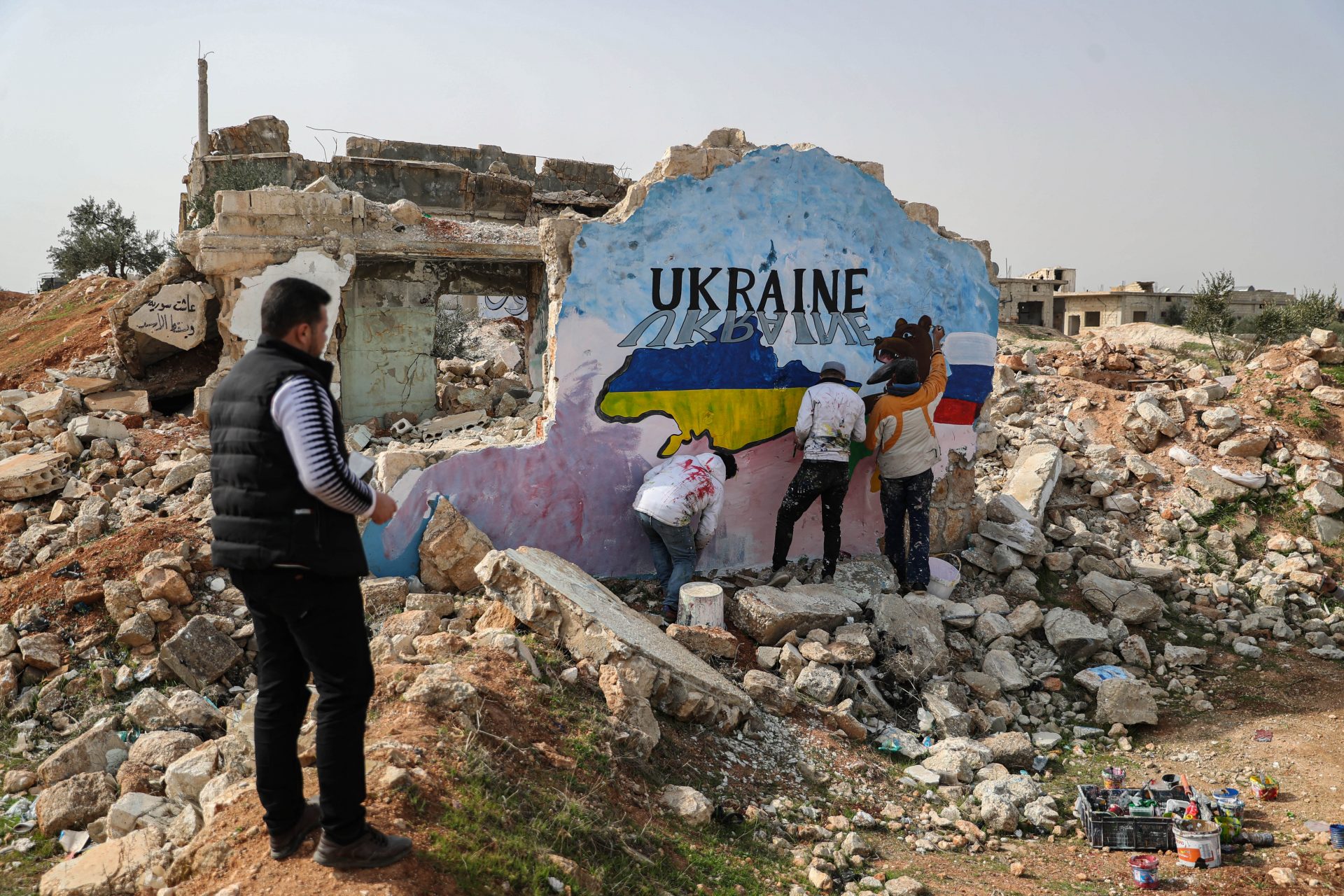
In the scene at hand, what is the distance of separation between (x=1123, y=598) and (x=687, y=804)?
16.2 feet

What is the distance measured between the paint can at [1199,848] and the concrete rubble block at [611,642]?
7.01 ft

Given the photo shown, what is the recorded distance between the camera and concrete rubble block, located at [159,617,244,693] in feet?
16.5

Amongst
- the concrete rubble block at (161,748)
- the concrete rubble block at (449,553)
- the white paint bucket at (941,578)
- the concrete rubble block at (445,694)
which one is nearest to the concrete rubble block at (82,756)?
the concrete rubble block at (161,748)

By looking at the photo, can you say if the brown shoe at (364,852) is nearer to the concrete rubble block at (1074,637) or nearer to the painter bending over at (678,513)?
the painter bending over at (678,513)

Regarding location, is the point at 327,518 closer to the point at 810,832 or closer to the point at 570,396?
the point at 810,832

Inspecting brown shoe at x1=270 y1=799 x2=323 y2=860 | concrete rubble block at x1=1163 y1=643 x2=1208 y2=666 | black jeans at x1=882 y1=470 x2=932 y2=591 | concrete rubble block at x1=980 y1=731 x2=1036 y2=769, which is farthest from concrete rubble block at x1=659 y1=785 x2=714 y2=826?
concrete rubble block at x1=1163 y1=643 x2=1208 y2=666

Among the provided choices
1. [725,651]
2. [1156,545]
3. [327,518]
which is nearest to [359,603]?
[327,518]

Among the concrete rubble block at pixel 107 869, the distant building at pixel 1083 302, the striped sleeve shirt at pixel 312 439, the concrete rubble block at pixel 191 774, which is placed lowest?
the concrete rubble block at pixel 107 869

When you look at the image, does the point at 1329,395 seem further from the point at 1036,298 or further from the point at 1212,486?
the point at 1036,298

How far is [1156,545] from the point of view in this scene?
8734 mm

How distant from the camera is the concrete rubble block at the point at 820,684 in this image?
5.44m

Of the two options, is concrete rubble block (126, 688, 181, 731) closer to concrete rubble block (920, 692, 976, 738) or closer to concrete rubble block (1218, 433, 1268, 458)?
concrete rubble block (920, 692, 976, 738)

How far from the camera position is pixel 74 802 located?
3.82 metres

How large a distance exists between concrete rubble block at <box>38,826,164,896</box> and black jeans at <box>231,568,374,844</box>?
2.59ft
